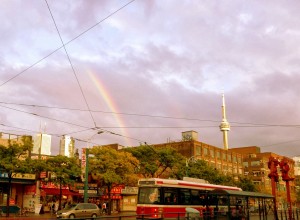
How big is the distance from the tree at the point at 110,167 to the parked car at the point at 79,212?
1207cm

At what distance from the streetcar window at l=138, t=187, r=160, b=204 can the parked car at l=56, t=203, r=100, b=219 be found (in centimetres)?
833

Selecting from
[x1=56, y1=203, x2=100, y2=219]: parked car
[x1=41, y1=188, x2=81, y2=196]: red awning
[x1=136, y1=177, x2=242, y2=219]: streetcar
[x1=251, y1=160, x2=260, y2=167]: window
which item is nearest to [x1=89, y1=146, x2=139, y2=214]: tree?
[x1=41, y1=188, x2=81, y2=196]: red awning

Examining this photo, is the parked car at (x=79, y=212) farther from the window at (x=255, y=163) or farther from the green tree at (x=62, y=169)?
the window at (x=255, y=163)

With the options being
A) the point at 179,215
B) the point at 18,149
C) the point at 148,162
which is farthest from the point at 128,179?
the point at 179,215

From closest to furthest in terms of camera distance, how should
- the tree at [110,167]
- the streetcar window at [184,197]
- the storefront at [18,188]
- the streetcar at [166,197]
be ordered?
the streetcar at [166,197] → the streetcar window at [184,197] → the storefront at [18,188] → the tree at [110,167]

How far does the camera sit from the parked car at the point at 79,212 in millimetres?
35375

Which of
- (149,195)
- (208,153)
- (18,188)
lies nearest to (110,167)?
(18,188)

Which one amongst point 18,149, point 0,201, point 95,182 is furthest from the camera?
point 95,182

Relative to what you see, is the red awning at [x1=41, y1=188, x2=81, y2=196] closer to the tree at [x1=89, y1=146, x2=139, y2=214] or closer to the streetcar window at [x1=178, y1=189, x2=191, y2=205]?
the tree at [x1=89, y1=146, x2=139, y2=214]

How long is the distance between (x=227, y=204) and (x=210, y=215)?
11.5 feet

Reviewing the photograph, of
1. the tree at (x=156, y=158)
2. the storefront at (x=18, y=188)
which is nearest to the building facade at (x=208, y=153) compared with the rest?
the tree at (x=156, y=158)

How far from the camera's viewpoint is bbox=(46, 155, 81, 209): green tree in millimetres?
45812

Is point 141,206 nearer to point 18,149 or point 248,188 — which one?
point 18,149

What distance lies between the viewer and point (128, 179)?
176ft
